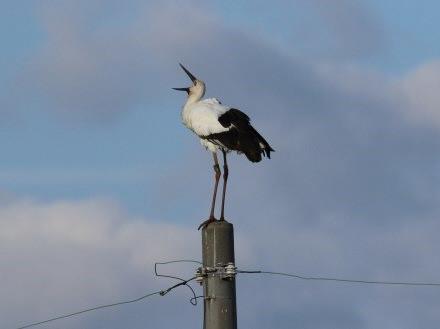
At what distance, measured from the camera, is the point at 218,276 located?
34.8ft

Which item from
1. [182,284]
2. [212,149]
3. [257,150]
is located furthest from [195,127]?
[182,284]

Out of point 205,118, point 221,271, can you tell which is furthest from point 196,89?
point 221,271

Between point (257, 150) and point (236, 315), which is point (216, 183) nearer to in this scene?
point (257, 150)

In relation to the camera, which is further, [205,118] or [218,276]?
[205,118]

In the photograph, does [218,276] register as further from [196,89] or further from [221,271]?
[196,89]

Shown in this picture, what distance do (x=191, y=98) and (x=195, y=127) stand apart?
4.19 feet

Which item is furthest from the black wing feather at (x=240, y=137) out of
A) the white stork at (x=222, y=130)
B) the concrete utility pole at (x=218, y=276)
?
the concrete utility pole at (x=218, y=276)

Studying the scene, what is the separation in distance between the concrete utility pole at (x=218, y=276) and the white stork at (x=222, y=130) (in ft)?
16.1

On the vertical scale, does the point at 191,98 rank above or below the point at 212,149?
above

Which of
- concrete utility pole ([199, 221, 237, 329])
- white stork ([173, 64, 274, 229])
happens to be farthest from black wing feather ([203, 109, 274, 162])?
concrete utility pole ([199, 221, 237, 329])

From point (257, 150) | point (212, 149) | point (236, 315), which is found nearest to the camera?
point (236, 315)

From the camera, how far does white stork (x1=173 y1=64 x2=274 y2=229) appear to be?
54.3ft

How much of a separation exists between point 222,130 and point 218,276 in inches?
267

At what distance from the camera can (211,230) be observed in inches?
422
